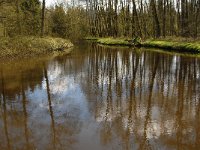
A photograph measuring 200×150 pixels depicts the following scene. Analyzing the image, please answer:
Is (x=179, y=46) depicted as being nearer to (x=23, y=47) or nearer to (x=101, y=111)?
(x=23, y=47)

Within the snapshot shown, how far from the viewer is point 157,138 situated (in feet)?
26.4

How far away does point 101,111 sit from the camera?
426 inches

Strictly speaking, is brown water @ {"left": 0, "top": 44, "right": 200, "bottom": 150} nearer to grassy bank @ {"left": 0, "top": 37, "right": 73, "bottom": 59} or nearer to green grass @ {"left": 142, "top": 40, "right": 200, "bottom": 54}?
grassy bank @ {"left": 0, "top": 37, "right": 73, "bottom": 59}

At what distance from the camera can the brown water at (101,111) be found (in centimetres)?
801

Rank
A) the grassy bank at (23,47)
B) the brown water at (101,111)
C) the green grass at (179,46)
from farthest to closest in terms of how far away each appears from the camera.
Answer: the green grass at (179,46)
the grassy bank at (23,47)
the brown water at (101,111)

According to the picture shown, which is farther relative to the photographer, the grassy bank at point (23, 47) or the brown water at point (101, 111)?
the grassy bank at point (23, 47)

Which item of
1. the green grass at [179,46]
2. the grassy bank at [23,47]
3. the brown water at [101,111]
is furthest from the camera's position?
the green grass at [179,46]

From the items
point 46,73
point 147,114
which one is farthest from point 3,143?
point 46,73

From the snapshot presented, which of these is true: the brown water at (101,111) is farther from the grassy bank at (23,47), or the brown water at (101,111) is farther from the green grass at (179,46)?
the green grass at (179,46)

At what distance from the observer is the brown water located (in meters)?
8.01

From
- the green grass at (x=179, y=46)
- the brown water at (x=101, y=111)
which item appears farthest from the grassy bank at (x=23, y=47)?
the green grass at (x=179, y=46)

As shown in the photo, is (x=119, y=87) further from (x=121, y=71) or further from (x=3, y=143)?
(x=3, y=143)

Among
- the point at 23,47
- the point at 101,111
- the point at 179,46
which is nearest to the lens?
the point at 101,111

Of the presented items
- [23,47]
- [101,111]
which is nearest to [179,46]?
[23,47]
